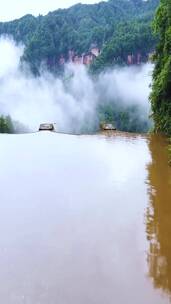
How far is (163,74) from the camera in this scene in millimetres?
31250

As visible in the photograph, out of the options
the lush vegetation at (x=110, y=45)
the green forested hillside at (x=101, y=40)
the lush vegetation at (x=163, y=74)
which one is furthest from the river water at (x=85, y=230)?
the green forested hillside at (x=101, y=40)

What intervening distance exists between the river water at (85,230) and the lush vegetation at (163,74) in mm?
9836

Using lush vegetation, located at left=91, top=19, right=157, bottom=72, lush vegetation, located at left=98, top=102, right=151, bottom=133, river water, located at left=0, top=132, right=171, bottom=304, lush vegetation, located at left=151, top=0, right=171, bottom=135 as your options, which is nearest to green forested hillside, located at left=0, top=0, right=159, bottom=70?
lush vegetation, located at left=91, top=19, right=157, bottom=72

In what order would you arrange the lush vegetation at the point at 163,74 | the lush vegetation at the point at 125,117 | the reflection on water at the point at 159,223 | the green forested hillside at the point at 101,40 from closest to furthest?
1. the reflection on water at the point at 159,223
2. the lush vegetation at the point at 163,74
3. the lush vegetation at the point at 125,117
4. the green forested hillside at the point at 101,40

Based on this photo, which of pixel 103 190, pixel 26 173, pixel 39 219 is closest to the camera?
pixel 39 219

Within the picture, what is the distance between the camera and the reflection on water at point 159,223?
404 inches

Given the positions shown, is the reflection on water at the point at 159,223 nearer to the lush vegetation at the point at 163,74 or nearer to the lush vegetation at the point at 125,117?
the lush vegetation at the point at 163,74

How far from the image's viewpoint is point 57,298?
909 centimetres

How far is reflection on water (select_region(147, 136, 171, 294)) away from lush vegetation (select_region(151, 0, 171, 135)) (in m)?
9.77

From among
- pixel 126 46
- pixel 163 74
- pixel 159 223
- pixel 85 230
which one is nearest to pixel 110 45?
pixel 126 46

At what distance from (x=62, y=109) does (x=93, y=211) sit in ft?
462

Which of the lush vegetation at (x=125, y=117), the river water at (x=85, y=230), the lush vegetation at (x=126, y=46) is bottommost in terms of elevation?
the lush vegetation at (x=125, y=117)

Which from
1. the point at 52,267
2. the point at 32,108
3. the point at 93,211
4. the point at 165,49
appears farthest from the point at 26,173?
the point at 32,108

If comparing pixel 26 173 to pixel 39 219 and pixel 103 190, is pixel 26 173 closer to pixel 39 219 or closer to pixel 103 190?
pixel 103 190
